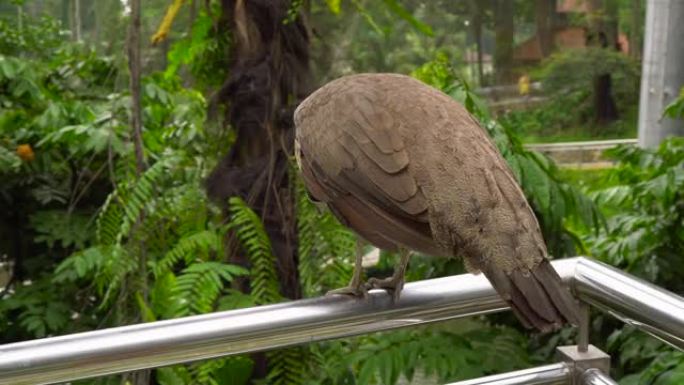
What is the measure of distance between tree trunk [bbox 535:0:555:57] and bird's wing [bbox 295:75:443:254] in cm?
180

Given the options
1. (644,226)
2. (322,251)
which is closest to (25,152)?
(322,251)

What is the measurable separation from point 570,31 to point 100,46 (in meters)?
1.69

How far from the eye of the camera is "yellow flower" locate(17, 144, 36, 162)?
→ 2545 millimetres

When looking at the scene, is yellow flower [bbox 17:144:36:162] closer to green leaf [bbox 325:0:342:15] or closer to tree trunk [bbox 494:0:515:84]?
green leaf [bbox 325:0:342:15]

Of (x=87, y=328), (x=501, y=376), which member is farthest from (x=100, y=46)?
(x=501, y=376)

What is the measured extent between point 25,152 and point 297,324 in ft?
5.97

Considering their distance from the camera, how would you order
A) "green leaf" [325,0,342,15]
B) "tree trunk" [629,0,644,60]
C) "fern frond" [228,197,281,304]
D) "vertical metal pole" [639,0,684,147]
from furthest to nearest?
"tree trunk" [629,0,644,60]
"vertical metal pole" [639,0,684,147]
"green leaf" [325,0,342,15]
"fern frond" [228,197,281,304]

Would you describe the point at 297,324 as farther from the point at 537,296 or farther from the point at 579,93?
the point at 579,93

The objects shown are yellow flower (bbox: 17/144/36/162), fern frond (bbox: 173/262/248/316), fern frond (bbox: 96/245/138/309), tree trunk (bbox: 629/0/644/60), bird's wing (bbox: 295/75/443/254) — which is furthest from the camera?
tree trunk (bbox: 629/0/644/60)

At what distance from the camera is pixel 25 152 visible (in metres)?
2.55

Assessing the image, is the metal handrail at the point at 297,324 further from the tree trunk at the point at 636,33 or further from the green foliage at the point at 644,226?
the tree trunk at the point at 636,33

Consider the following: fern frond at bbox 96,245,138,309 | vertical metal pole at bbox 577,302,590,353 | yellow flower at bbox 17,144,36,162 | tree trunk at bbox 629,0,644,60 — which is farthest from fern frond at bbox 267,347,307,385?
tree trunk at bbox 629,0,644,60

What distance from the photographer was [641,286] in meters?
1.06

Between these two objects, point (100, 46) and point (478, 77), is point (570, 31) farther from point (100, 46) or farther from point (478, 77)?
point (100, 46)
